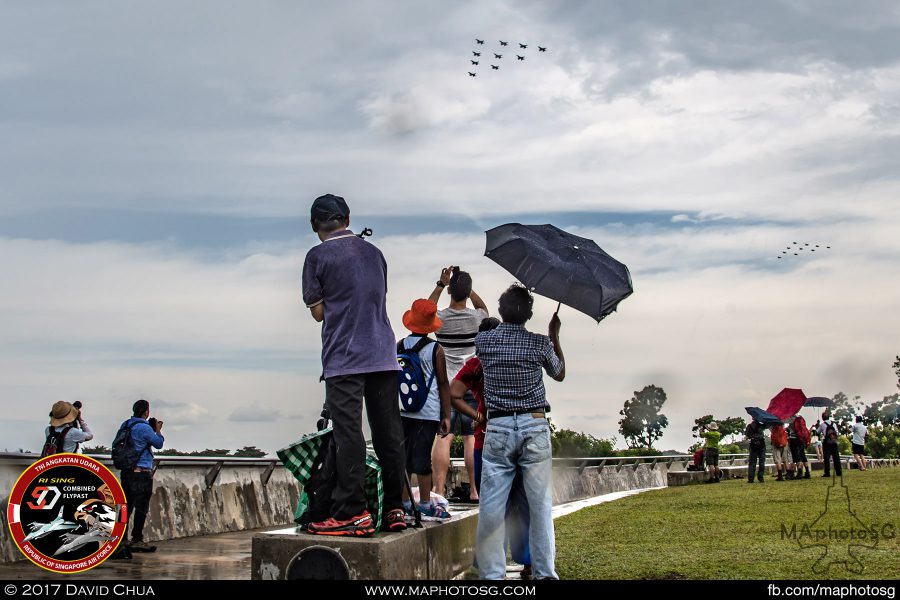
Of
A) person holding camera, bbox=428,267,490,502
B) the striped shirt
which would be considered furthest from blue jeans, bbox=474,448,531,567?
the striped shirt

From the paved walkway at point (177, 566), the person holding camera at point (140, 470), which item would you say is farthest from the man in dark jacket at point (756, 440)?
the person holding camera at point (140, 470)

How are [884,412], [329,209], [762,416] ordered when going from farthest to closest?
[884,412]
[762,416]
[329,209]

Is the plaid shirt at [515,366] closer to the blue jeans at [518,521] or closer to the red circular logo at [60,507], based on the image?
the blue jeans at [518,521]

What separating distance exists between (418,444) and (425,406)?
0.30m

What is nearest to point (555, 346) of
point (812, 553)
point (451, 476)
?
point (812, 553)

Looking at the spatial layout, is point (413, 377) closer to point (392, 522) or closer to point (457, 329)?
point (392, 522)

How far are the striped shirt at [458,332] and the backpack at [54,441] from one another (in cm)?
462

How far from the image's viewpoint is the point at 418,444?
7.42 metres

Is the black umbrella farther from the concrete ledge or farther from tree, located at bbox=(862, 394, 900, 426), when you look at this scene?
tree, located at bbox=(862, 394, 900, 426)

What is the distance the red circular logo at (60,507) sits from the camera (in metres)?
7.91

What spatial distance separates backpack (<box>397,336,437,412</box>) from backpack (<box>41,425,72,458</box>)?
504 cm

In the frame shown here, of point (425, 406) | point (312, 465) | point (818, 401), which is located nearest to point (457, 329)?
point (425, 406)

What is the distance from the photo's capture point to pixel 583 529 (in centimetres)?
1215
